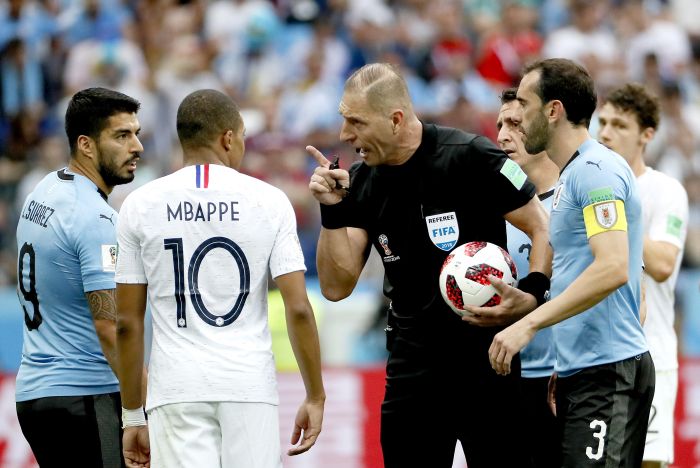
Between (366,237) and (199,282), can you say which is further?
(366,237)

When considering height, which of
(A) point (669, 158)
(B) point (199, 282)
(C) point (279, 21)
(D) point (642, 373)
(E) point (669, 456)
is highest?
(C) point (279, 21)

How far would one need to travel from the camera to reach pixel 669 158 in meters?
14.5

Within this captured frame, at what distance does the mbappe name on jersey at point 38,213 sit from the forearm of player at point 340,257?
58.9 inches

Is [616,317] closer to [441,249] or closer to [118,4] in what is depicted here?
[441,249]

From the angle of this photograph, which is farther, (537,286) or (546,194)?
(546,194)

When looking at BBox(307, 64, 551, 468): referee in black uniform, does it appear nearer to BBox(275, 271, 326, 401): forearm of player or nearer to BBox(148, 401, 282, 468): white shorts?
BBox(275, 271, 326, 401): forearm of player

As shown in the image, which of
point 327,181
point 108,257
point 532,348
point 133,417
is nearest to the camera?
point 133,417

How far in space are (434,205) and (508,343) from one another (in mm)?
1152

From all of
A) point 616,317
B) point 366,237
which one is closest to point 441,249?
point 366,237

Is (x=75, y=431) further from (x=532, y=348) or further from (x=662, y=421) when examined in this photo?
(x=662, y=421)

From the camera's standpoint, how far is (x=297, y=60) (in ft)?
54.3

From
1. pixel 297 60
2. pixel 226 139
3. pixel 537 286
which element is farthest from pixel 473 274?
pixel 297 60

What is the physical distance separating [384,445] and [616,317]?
155 centimetres

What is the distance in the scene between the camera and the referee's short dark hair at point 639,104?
25.2 ft
